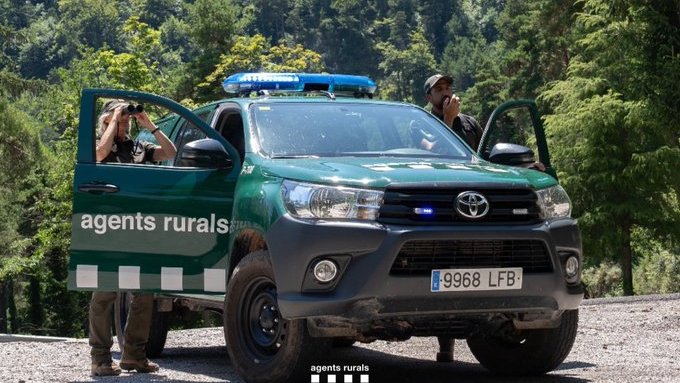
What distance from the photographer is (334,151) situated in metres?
8.77

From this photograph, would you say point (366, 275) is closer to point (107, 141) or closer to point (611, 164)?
point (107, 141)

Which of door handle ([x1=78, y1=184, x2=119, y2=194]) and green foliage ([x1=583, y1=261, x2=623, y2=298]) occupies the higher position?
door handle ([x1=78, y1=184, x2=119, y2=194])

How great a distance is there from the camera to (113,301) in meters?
9.40

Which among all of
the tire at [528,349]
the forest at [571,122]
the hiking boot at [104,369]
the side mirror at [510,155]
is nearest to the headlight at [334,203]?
the tire at [528,349]

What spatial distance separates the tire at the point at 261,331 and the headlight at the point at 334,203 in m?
0.41

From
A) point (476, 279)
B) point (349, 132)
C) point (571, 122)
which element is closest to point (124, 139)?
point (349, 132)

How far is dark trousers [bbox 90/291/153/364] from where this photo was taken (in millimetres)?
9367

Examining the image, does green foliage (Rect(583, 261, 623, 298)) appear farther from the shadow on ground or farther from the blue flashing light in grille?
the blue flashing light in grille

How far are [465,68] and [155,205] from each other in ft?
625

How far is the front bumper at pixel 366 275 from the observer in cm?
744

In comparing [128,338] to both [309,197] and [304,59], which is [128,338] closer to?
[309,197]

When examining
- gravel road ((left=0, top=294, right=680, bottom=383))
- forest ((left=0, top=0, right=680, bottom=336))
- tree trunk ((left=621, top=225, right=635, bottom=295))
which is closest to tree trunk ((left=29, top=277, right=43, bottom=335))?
forest ((left=0, top=0, right=680, bottom=336))

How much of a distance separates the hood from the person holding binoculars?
4.73ft

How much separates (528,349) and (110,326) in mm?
2820
